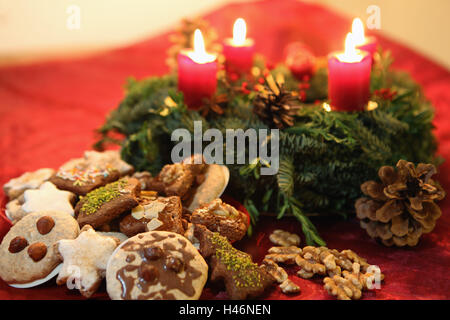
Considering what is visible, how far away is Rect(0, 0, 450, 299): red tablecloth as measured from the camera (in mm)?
971

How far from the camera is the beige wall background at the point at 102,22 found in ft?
6.72

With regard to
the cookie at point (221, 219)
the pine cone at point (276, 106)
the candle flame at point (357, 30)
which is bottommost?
the cookie at point (221, 219)

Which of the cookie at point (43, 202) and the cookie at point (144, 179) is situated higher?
the cookie at point (144, 179)

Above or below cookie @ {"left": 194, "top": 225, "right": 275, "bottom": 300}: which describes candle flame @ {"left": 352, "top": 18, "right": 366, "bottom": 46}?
above

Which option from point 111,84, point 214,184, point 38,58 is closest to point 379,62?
point 214,184

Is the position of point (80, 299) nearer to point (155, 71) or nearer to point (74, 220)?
point (74, 220)

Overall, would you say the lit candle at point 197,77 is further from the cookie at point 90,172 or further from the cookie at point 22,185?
the cookie at point 22,185

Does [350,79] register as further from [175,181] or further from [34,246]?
[34,246]

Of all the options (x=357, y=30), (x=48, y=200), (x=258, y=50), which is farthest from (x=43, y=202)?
(x=258, y=50)

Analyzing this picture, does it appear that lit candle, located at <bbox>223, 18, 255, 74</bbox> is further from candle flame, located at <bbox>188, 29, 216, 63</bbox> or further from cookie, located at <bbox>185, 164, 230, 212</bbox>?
cookie, located at <bbox>185, 164, 230, 212</bbox>

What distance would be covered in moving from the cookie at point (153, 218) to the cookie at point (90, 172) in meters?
0.17

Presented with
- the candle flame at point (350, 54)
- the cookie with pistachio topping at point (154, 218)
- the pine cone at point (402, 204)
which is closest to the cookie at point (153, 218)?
the cookie with pistachio topping at point (154, 218)

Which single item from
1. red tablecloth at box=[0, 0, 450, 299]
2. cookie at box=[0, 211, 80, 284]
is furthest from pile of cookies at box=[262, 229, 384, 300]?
cookie at box=[0, 211, 80, 284]

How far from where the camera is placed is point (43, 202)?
107 cm
